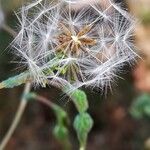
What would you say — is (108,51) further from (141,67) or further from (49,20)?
(141,67)

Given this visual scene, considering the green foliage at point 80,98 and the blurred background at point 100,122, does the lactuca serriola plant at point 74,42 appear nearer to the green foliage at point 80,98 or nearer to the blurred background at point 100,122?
the green foliage at point 80,98

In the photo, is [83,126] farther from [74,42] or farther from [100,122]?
[100,122]

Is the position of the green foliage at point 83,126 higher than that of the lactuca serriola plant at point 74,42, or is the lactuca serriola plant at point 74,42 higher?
the lactuca serriola plant at point 74,42

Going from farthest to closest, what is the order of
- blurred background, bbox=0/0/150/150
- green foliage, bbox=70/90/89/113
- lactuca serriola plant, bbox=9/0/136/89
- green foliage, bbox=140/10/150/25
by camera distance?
green foliage, bbox=140/10/150/25, blurred background, bbox=0/0/150/150, green foliage, bbox=70/90/89/113, lactuca serriola plant, bbox=9/0/136/89

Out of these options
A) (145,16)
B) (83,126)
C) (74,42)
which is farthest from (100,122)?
(74,42)

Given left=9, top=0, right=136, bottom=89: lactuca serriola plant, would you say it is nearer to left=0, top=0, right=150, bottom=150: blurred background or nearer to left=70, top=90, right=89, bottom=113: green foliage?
left=70, top=90, right=89, bottom=113: green foliage

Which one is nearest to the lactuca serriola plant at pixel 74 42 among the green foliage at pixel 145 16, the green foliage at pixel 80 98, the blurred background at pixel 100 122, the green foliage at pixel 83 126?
the green foliage at pixel 80 98

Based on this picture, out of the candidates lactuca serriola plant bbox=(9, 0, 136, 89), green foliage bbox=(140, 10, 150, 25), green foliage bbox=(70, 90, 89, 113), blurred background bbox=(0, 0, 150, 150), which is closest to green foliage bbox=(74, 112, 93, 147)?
green foliage bbox=(70, 90, 89, 113)

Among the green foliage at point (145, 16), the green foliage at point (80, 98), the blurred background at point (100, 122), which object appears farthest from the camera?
the green foliage at point (145, 16)

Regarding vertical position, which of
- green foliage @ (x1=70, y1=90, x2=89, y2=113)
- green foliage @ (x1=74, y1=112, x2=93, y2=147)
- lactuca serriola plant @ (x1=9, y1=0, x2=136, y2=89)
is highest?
lactuca serriola plant @ (x1=9, y1=0, x2=136, y2=89)
